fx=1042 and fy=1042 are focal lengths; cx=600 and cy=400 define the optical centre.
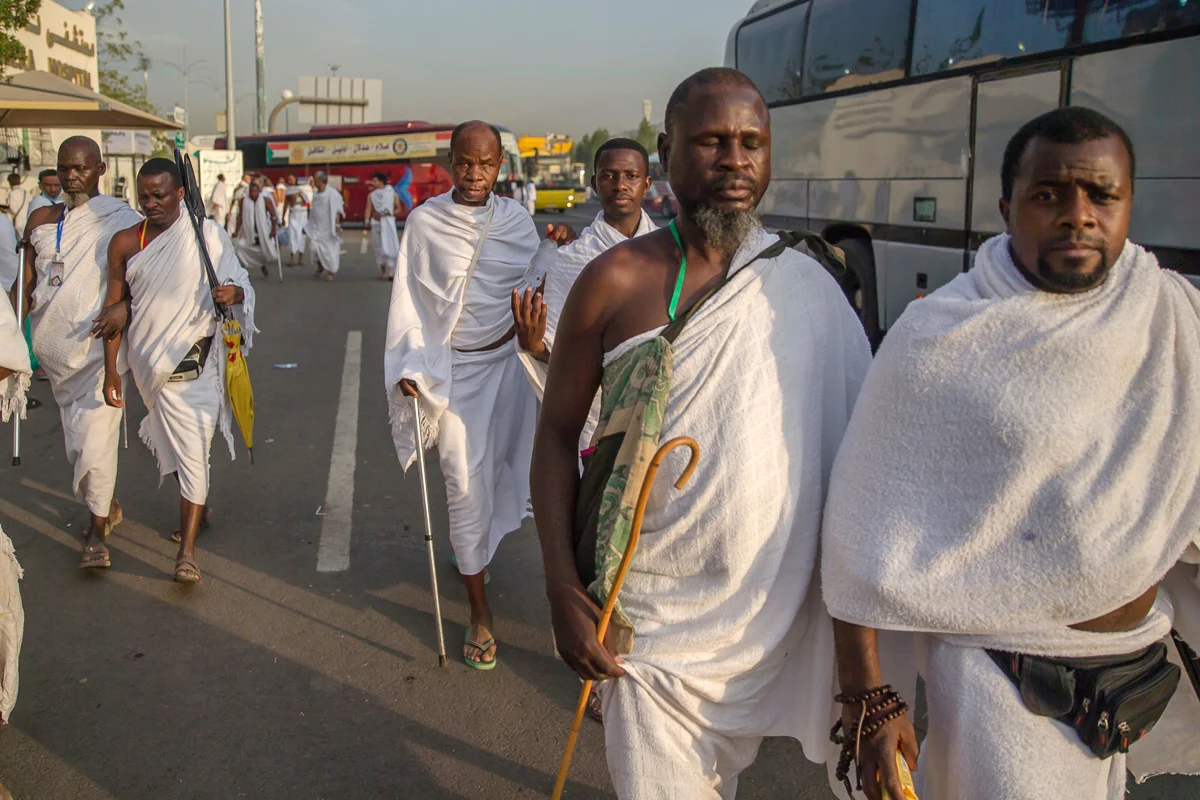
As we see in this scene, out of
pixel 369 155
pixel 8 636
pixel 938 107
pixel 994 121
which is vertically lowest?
pixel 8 636

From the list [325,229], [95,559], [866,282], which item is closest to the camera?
[95,559]

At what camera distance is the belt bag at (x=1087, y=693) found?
1.87 metres

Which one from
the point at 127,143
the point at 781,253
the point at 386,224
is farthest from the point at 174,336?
the point at 127,143

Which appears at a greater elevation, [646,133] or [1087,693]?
[646,133]

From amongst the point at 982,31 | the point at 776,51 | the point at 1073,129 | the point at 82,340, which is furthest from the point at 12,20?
the point at 1073,129

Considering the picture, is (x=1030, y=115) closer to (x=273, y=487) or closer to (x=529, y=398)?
(x=529, y=398)

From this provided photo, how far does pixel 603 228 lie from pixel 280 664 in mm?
2213

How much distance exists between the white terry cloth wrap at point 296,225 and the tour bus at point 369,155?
12549mm

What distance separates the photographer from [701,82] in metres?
2.19

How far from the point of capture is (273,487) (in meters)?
6.43

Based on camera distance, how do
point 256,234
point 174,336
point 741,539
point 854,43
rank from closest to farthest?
point 741,539, point 174,336, point 854,43, point 256,234

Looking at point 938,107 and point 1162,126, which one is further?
point 938,107

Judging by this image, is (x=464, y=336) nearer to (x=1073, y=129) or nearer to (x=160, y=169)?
(x=160, y=169)

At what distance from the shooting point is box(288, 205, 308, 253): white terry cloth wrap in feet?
75.1
